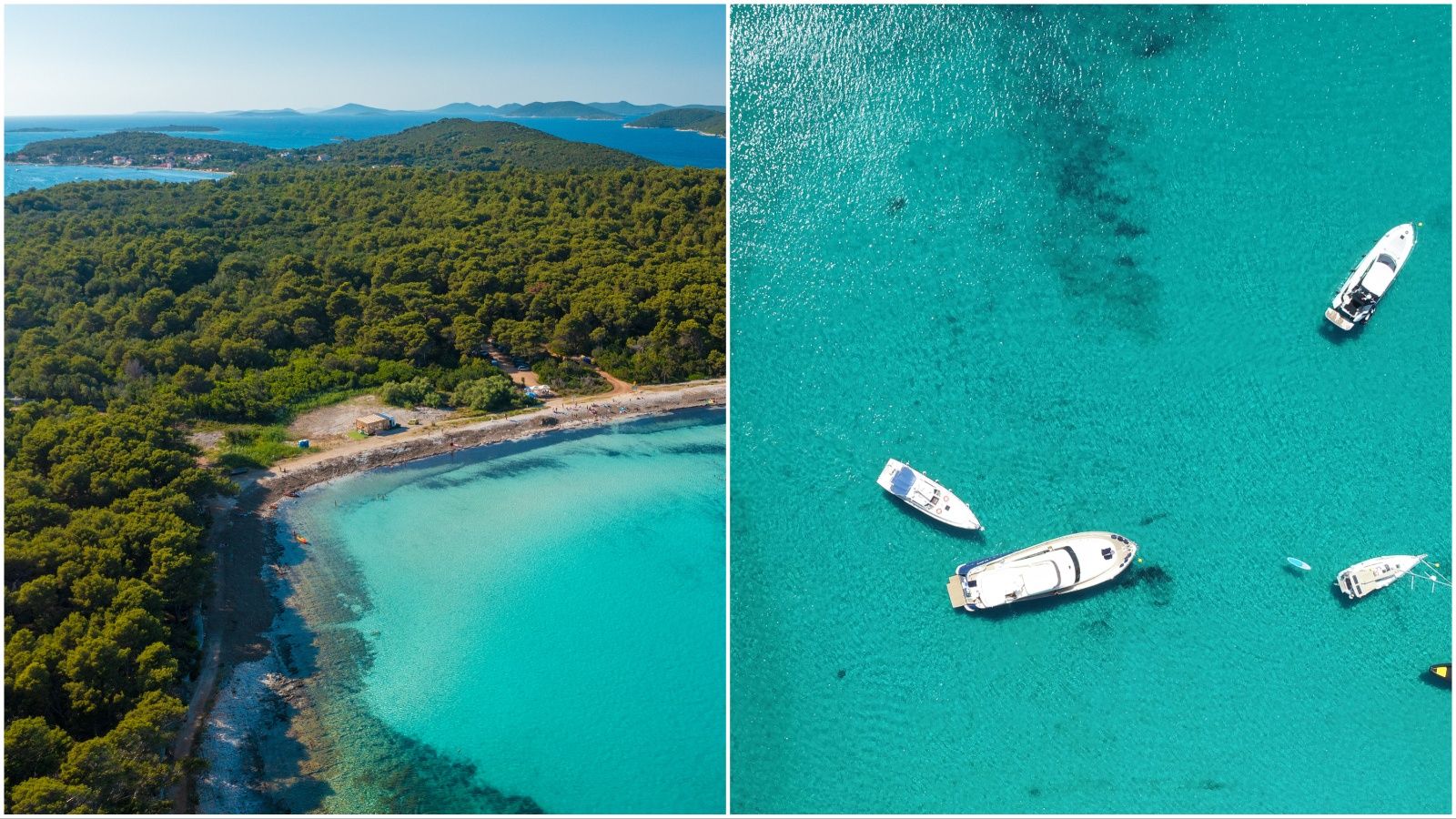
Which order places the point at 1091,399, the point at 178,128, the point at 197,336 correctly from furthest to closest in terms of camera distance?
the point at 178,128 → the point at 197,336 → the point at 1091,399

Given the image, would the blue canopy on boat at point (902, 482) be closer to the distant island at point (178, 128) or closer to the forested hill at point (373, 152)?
the forested hill at point (373, 152)

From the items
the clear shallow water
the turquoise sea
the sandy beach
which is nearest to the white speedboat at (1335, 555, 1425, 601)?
the turquoise sea

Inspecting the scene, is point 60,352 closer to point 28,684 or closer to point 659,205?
point 28,684

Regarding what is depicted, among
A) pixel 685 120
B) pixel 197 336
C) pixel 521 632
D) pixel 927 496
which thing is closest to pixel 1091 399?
pixel 927 496

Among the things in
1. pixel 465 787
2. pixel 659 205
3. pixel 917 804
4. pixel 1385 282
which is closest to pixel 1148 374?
pixel 1385 282

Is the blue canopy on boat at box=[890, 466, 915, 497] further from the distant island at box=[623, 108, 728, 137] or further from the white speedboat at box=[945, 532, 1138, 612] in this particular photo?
the distant island at box=[623, 108, 728, 137]

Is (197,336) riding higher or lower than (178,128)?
lower

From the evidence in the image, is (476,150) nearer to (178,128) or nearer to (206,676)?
(178,128)
